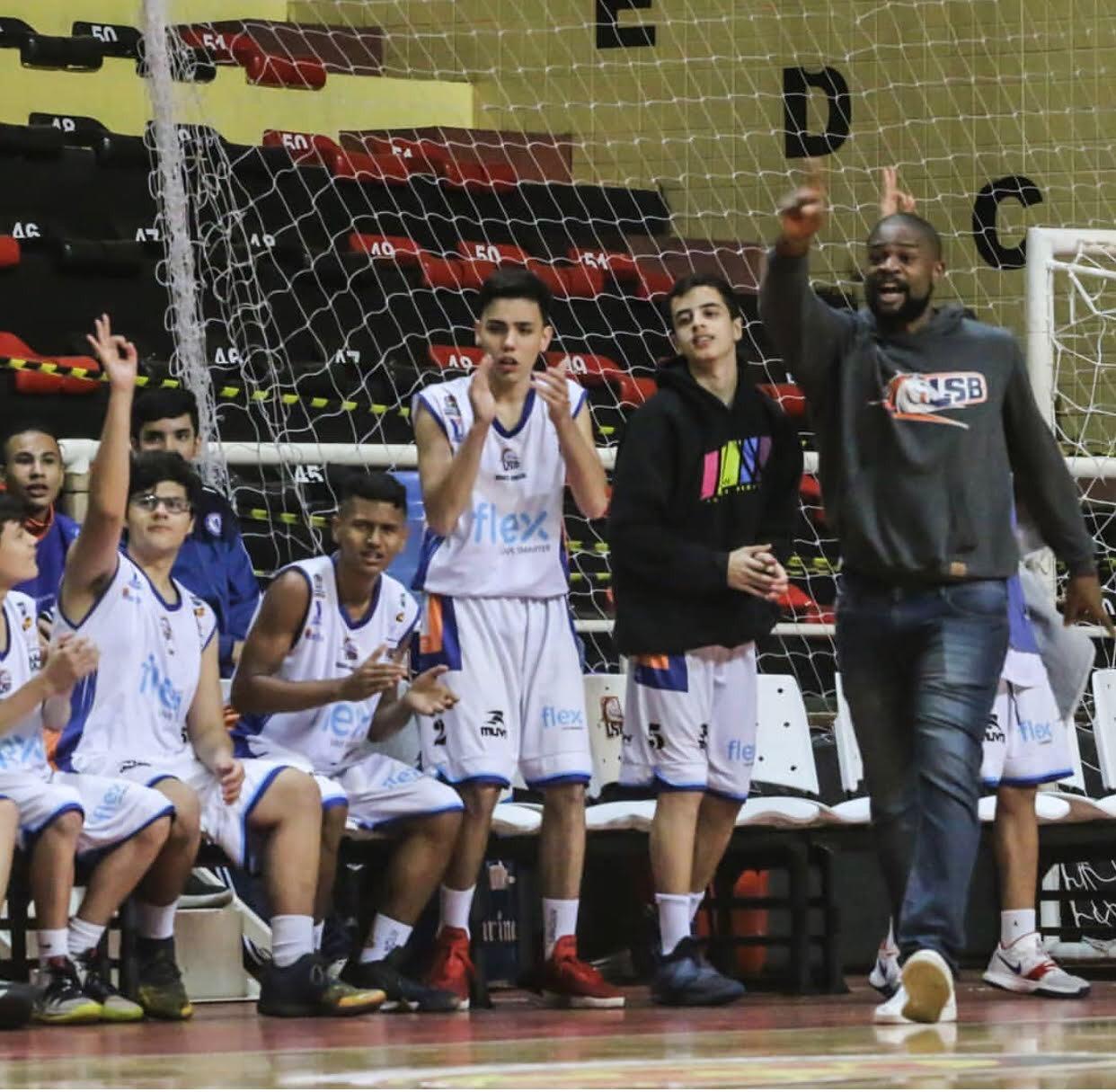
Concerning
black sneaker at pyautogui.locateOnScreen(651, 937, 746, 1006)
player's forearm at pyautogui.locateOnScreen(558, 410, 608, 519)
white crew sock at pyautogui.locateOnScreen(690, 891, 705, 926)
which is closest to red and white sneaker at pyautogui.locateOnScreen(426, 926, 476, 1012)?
black sneaker at pyautogui.locateOnScreen(651, 937, 746, 1006)

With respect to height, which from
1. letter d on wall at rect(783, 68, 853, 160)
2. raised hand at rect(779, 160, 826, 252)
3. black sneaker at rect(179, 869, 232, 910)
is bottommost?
black sneaker at rect(179, 869, 232, 910)

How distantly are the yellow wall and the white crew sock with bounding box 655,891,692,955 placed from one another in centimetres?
608

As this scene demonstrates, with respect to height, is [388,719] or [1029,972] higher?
[388,719]

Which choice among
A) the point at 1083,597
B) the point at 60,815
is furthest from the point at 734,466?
the point at 60,815

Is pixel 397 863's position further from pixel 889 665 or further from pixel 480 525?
pixel 889 665

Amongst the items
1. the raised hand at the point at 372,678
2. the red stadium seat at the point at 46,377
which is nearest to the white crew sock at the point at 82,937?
the raised hand at the point at 372,678

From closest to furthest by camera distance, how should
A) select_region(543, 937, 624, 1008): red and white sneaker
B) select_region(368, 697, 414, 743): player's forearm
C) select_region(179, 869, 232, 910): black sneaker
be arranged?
1. select_region(543, 937, 624, 1008): red and white sneaker
2. select_region(368, 697, 414, 743): player's forearm
3. select_region(179, 869, 232, 910): black sneaker

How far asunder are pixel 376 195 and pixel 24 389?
9.36 ft

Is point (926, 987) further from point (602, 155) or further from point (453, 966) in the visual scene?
point (602, 155)

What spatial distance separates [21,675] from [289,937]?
0.86 metres

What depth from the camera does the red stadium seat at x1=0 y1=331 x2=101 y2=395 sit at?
9680 mm

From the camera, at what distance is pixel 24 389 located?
9711 millimetres

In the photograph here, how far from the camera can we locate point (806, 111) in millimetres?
12383

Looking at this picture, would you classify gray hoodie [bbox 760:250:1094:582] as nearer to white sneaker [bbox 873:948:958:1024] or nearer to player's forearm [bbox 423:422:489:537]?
white sneaker [bbox 873:948:958:1024]
